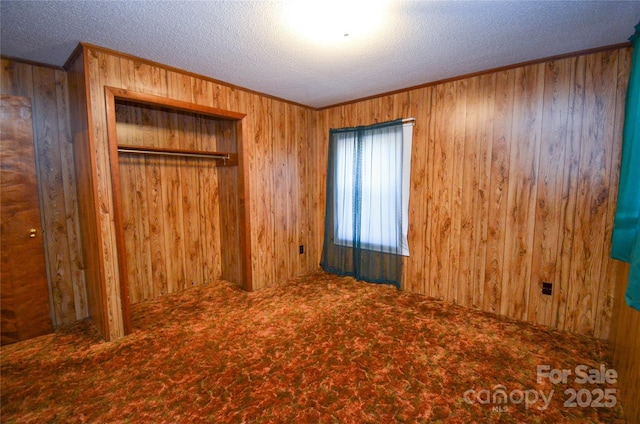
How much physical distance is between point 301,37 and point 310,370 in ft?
8.09

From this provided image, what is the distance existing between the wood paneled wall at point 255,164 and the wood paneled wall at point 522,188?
4.89ft

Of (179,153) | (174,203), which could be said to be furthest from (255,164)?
(174,203)

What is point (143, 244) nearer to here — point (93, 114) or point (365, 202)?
point (93, 114)

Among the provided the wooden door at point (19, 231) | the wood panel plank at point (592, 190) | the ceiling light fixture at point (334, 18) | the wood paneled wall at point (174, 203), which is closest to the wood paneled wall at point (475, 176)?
the wood panel plank at point (592, 190)

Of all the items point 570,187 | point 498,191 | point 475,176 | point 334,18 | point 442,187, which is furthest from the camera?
point 442,187

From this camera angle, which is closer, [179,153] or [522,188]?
[522,188]

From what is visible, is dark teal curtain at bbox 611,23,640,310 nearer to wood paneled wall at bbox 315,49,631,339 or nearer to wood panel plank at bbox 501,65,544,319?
wood paneled wall at bbox 315,49,631,339

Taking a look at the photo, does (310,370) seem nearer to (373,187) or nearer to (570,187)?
(373,187)

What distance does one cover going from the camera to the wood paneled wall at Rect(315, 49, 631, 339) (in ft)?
7.46

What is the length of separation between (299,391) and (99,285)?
6.29ft

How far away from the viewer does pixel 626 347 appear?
5.76 ft

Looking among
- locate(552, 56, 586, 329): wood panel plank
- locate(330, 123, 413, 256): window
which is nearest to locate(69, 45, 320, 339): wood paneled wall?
locate(330, 123, 413, 256): window

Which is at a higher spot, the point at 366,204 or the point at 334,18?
the point at 334,18

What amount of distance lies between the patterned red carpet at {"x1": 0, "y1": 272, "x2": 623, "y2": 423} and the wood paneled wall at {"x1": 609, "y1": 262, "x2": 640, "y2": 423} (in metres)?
0.10
